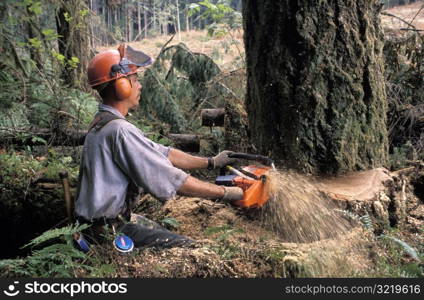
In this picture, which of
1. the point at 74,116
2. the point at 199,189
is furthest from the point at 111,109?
the point at 74,116

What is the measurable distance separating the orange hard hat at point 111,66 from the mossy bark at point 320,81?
→ 3.42 feet

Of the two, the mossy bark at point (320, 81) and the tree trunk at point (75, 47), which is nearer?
the mossy bark at point (320, 81)

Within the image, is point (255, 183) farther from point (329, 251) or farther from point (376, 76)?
point (376, 76)

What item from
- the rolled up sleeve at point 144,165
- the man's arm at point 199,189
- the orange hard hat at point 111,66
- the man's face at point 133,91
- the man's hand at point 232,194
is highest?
the orange hard hat at point 111,66

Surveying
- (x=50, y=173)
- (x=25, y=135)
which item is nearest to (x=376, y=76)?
(x=50, y=173)

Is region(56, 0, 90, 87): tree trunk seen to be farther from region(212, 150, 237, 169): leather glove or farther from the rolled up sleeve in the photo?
the rolled up sleeve

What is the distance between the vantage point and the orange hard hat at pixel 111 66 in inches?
120

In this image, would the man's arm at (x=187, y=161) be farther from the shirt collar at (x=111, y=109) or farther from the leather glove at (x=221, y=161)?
the shirt collar at (x=111, y=109)

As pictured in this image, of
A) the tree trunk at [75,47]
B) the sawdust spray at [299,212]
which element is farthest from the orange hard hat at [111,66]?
the tree trunk at [75,47]

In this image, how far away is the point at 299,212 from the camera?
3174 millimetres

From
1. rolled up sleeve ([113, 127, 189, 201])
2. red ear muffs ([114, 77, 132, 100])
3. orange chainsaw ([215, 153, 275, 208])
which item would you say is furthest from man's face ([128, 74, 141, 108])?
orange chainsaw ([215, 153, 275, 208])

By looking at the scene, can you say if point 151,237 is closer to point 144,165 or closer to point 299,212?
point 144,165

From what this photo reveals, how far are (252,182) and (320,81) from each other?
3.09 feet

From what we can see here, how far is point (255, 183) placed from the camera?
120 inches
